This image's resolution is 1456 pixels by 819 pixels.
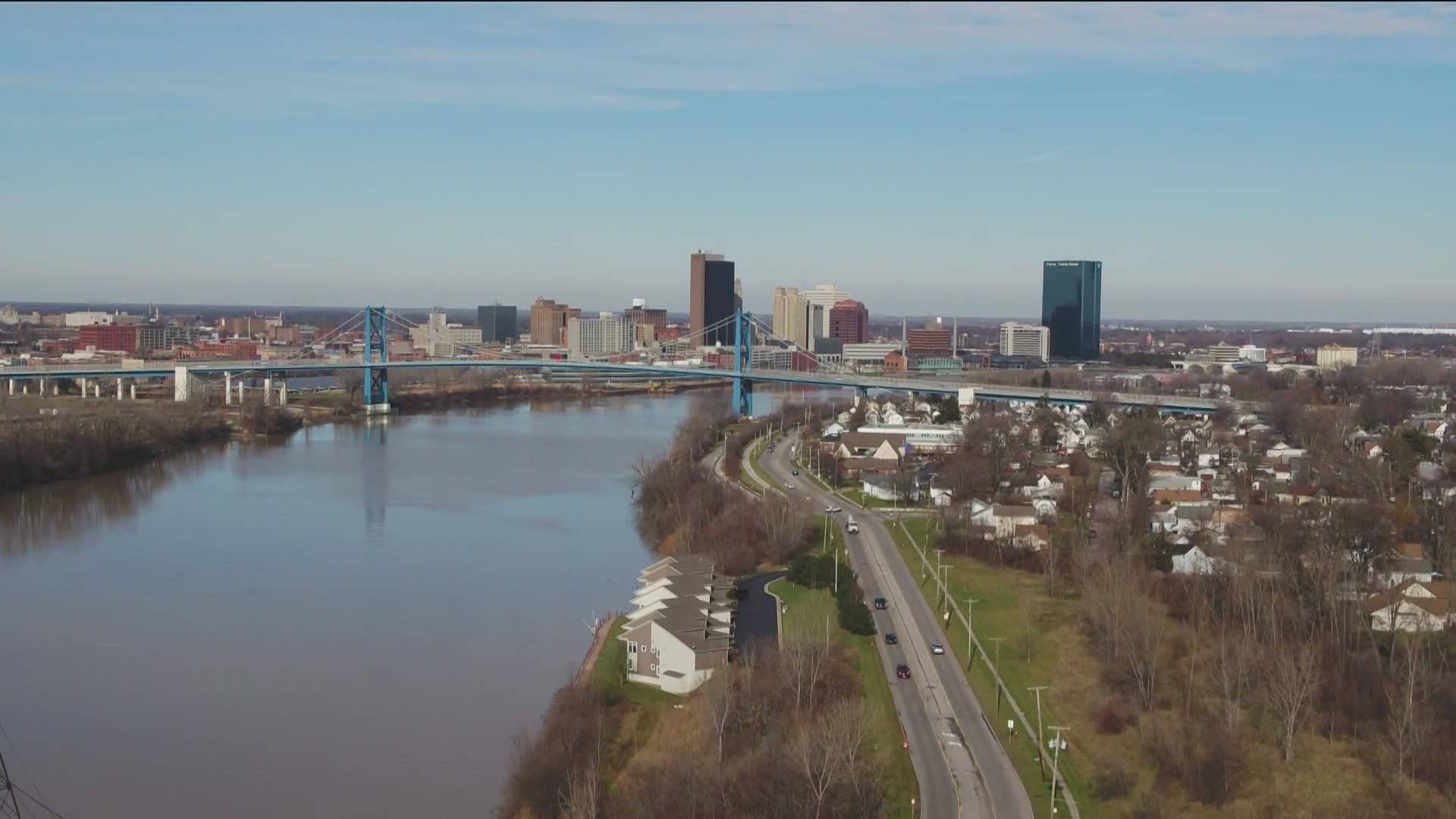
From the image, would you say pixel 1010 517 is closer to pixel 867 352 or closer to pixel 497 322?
pixel 867 352

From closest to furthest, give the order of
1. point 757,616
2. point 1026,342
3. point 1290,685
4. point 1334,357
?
point 1290,685
point 757,616
point 1334,357
point 1026,342

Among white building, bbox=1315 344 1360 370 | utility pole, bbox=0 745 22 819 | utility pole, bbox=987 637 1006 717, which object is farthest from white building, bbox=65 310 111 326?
utility pole, bbox=0 745 22 819

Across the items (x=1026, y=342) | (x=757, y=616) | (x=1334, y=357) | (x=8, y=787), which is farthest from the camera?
(x=1026, y=342)

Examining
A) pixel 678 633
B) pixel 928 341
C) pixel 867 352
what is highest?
pixel 928 341

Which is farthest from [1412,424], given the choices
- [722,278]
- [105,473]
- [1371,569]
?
[722,278]

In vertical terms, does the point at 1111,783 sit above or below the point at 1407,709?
below

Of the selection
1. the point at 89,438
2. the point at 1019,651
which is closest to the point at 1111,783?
the point at 1019,651

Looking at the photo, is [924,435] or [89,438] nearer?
[89,438]
